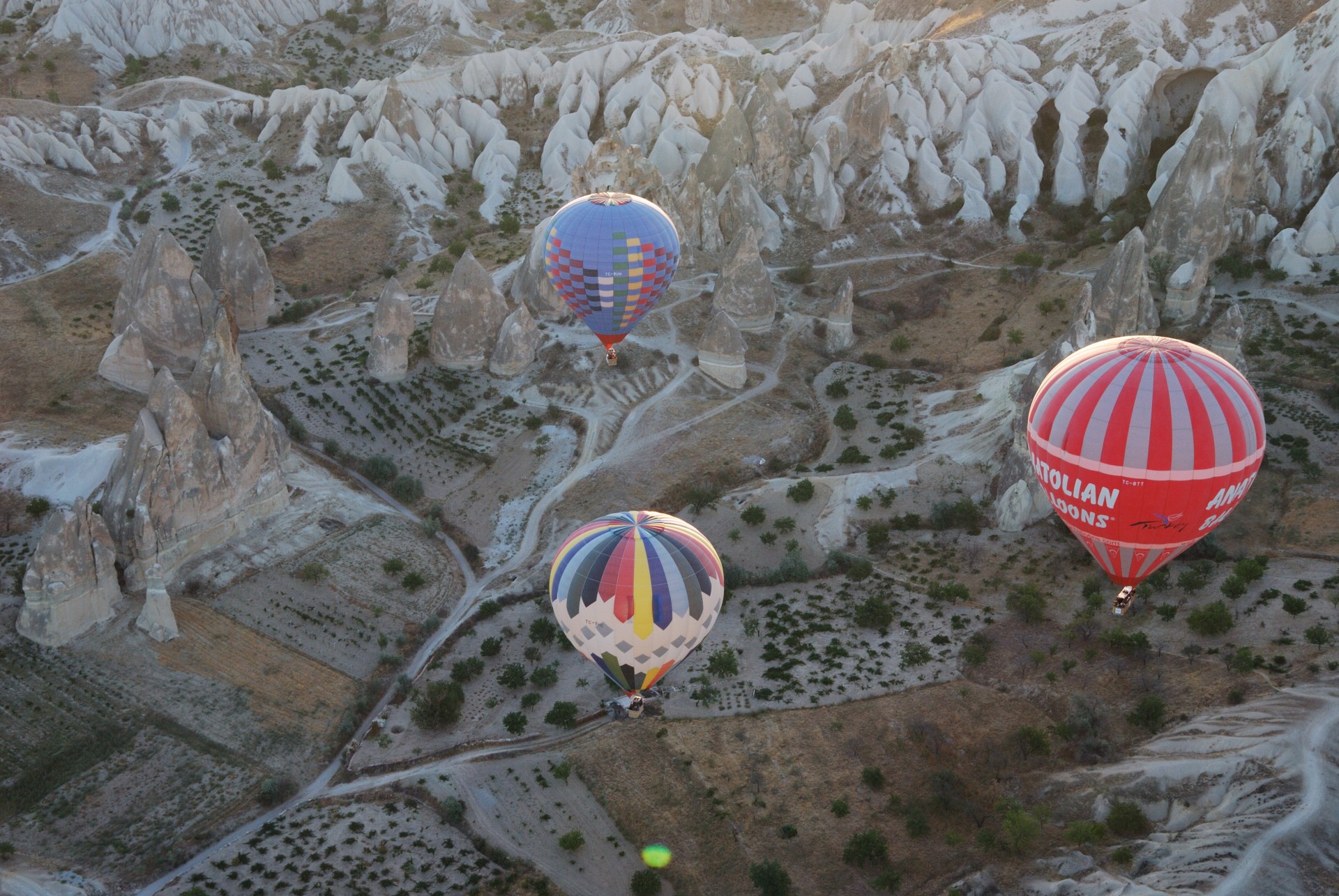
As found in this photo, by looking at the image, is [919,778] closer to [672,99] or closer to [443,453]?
[443,453]

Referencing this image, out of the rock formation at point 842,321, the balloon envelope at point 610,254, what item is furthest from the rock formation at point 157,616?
the rock formation at point 842,321

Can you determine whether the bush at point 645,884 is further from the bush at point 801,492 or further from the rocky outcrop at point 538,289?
the rocky outcrop at point 538,289

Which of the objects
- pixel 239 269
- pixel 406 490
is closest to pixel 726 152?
pixel 239 269

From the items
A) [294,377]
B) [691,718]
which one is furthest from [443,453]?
[691,718]

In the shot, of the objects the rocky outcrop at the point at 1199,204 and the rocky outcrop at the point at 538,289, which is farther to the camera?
the rocky outcrop at the point at 538,289

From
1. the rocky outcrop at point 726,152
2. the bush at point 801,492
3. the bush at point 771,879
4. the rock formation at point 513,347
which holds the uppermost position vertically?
the rocky outcrop at point 726,152

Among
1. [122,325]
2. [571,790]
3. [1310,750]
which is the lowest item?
[571,790]
